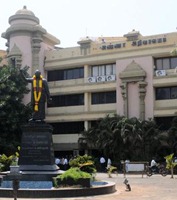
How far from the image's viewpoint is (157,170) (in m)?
33.9

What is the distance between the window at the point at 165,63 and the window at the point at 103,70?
4.54 metres

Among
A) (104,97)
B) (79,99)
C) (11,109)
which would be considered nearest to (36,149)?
(11,109)

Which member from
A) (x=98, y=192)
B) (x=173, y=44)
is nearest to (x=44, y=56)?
(x=173, y=44)

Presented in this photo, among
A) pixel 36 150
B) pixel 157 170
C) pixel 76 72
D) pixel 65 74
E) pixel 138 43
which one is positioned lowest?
pixel 157 170

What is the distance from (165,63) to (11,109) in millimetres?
15147

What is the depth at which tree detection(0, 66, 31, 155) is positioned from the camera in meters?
37.6

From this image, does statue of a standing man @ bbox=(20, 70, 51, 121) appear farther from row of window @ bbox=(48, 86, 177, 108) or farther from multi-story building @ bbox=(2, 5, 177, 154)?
row of window @ bbox=(48, 86, 177, 108)

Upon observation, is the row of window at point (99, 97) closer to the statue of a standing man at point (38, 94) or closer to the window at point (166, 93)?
the window at point (166, 93)

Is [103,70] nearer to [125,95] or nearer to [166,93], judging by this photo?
[125,95]

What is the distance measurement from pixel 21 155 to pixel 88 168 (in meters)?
3.71

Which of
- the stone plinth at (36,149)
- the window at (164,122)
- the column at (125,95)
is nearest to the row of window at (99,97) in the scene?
the column at (125,95)

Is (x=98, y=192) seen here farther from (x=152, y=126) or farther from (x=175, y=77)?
(x=175, y=77)

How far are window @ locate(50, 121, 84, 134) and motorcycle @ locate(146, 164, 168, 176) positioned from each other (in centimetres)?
1194

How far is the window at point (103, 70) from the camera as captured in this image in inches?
1678
